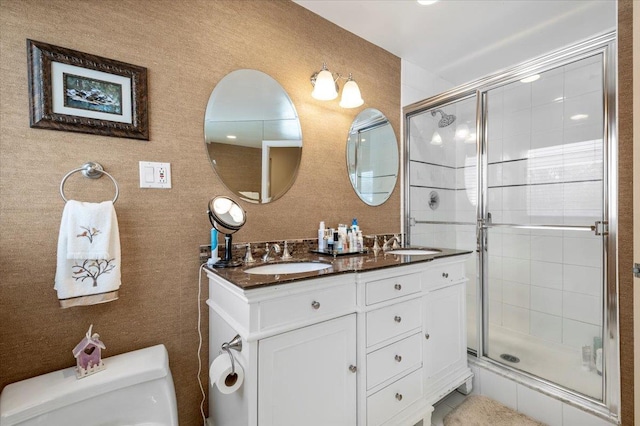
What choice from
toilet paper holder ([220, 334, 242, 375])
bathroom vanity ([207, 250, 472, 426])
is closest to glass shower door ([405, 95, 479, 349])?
bathroom vanity ([207, 250, 472, 426])

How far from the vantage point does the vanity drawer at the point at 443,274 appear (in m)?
1.58

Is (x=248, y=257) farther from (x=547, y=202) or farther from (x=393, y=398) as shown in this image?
(x=547, y=202)

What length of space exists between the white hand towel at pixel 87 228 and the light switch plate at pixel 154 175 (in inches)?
7.5

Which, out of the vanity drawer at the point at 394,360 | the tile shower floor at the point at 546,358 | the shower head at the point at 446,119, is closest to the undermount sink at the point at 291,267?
the vanity drawer at the point at 394,360

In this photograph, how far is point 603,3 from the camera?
5.75ft

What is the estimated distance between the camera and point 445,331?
1675 millimetres

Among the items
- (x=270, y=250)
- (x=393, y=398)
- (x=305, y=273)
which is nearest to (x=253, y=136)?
(x=270, y=250)

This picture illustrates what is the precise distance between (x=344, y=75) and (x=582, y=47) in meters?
1.32

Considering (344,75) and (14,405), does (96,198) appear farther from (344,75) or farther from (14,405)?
(344,75)

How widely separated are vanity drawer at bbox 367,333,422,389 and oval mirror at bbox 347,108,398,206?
40.0 inches

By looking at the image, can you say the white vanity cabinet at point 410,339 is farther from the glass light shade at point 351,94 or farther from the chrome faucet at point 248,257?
the glass light shade at point 351,94

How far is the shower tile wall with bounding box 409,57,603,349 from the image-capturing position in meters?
1.99

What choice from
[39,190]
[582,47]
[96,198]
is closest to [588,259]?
[582,47]

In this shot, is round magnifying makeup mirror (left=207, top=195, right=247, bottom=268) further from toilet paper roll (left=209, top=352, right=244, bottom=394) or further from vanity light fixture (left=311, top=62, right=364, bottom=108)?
vanity light fixture (left=311, top=62, right=364, bottom=108)
